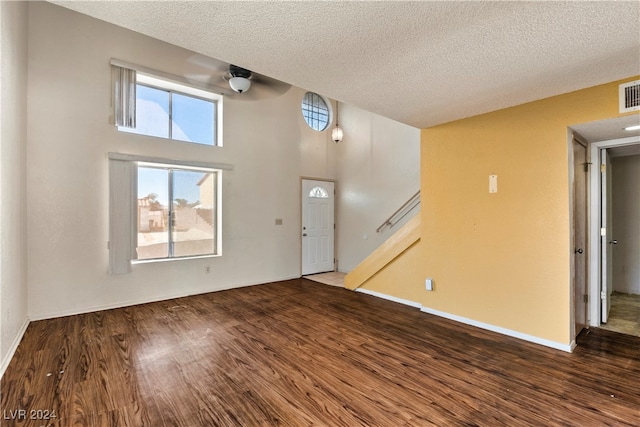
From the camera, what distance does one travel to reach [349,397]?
81.4 inches

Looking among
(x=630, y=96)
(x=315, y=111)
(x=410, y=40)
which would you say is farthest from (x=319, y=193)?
(x=630, y=96)

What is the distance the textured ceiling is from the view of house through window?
307 centimetres

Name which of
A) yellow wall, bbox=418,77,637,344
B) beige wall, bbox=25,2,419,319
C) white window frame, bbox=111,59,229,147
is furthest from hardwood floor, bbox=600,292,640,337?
white window frame, bbox=111,59,229,147

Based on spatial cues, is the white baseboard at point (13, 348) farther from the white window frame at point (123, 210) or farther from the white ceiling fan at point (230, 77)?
the white ceiling fan at point (230, 77)

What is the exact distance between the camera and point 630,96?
2418 millimetres

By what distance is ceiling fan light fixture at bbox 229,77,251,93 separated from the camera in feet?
15.5

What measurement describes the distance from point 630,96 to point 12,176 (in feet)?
18.5

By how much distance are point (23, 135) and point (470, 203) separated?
532cm

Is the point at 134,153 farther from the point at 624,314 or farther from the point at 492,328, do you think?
the point at 624,314

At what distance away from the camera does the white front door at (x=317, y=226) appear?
6324mm

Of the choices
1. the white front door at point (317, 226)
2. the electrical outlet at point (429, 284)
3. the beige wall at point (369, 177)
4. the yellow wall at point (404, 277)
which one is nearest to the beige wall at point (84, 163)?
the white front door at point (317, 226)

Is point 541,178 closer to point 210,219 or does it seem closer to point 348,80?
point 348,80

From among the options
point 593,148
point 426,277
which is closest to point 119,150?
point 426,277

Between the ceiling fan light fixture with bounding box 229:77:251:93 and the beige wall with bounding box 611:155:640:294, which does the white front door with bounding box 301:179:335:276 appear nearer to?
the ceiling fan light fixture with bounding box 229:77:251:93
